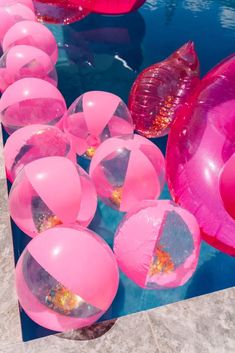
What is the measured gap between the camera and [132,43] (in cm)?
577

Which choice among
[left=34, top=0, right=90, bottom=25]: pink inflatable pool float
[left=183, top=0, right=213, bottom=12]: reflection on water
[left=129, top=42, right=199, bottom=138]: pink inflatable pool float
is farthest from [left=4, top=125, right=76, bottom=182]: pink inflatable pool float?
[left=183, top=0, right=213, bottom=12]: reflection on water

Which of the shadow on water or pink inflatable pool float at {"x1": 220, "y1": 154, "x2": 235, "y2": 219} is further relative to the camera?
the shadow on water

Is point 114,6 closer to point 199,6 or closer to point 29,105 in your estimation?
point 199,6

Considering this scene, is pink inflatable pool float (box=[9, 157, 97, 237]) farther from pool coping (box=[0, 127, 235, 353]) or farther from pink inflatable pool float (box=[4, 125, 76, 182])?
pool coping (box=[0, 127, 235, 353])

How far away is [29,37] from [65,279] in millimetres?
3030

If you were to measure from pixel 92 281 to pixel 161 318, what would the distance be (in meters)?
0.82

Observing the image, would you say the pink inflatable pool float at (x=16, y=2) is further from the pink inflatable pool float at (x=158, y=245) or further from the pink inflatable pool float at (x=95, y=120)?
the pink inflatable pool float at (x=158, y=245)

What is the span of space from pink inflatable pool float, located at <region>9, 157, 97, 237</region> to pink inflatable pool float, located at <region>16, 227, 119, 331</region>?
0.34 metres

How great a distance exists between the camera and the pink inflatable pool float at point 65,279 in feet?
6.77

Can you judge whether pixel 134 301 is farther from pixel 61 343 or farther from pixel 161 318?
pixel 61 343

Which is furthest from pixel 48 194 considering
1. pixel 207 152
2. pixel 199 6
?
pixel 199 6

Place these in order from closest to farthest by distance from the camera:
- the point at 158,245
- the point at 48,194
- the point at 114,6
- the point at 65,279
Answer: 1. the point at 65,279
2. the point at 158,245
3. the point at 48,194
4. the point at 114,6

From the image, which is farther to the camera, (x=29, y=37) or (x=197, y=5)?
(x=197, y=5)

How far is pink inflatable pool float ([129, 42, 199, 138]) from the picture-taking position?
3969mm
